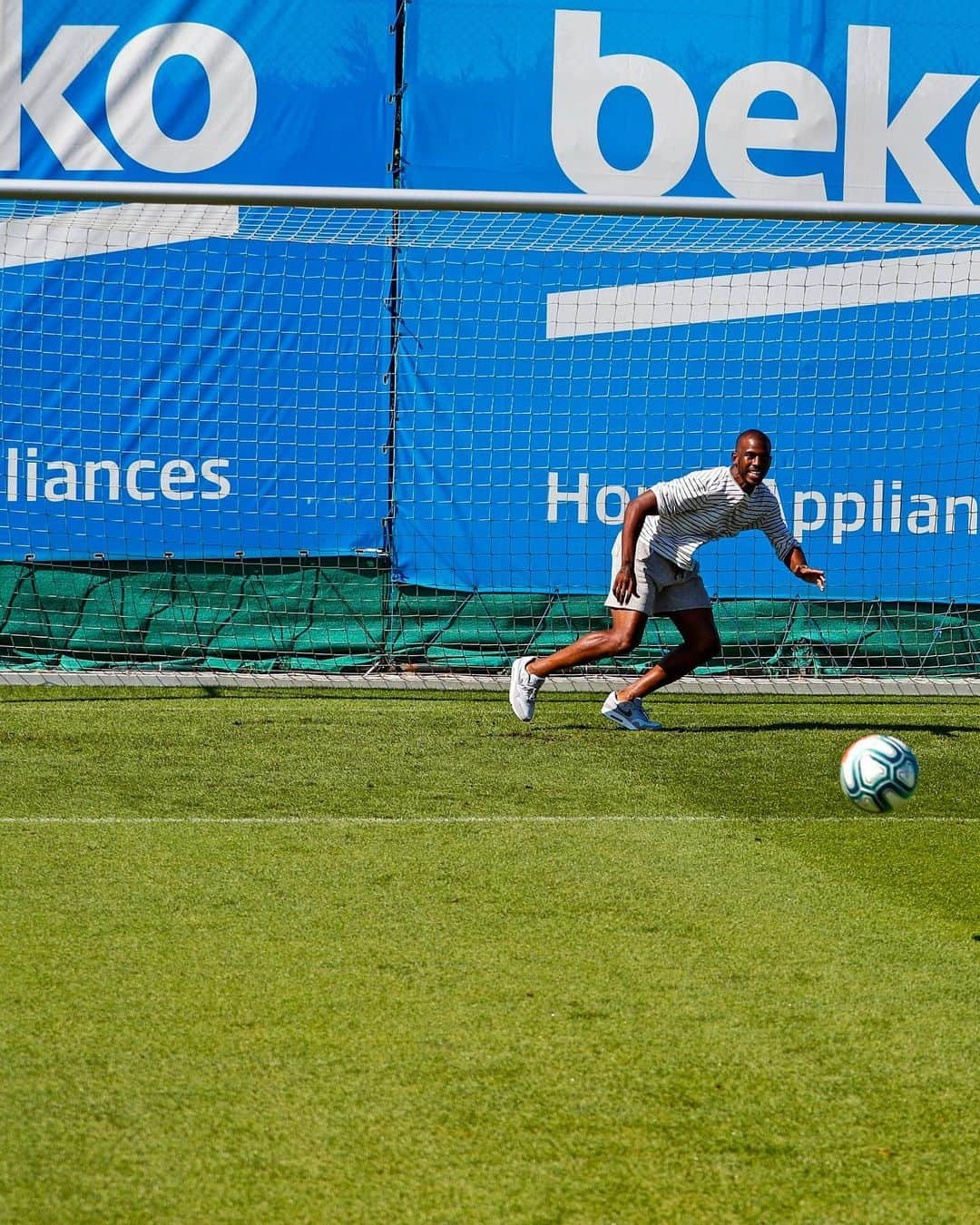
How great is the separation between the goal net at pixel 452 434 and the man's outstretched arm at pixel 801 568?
8.67 feet

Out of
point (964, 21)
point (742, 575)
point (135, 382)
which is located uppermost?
point (964, 21)

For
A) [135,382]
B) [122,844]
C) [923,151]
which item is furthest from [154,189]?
[923,151]

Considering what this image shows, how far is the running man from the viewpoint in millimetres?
8008

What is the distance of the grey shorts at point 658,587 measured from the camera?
328 inches

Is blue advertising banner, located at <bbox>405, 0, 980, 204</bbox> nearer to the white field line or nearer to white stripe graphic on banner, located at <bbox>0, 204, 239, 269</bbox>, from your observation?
white stripe graphic on banner, located at <bbox>0, 204, 239, 269</bbox>

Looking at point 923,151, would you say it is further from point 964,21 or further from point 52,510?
point 52,510

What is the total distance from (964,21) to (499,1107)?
9.94 metres

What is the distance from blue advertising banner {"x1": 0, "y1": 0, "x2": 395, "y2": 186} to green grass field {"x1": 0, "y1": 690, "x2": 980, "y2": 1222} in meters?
5.07

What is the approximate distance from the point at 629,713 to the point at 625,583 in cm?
88

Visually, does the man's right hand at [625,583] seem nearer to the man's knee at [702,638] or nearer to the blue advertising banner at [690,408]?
the man's knee at [702,638]

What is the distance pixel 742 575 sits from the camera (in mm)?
10758

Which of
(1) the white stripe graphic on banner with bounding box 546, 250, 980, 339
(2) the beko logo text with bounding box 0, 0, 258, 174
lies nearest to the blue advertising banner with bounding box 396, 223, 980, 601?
(1) the white stripe graphic on banner with bounding box 546, 250, 980, 339

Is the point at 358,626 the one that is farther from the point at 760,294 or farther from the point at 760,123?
the point at 760,123

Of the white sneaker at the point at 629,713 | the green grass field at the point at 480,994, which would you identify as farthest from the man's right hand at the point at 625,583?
the green grass field at the point at 480,994
